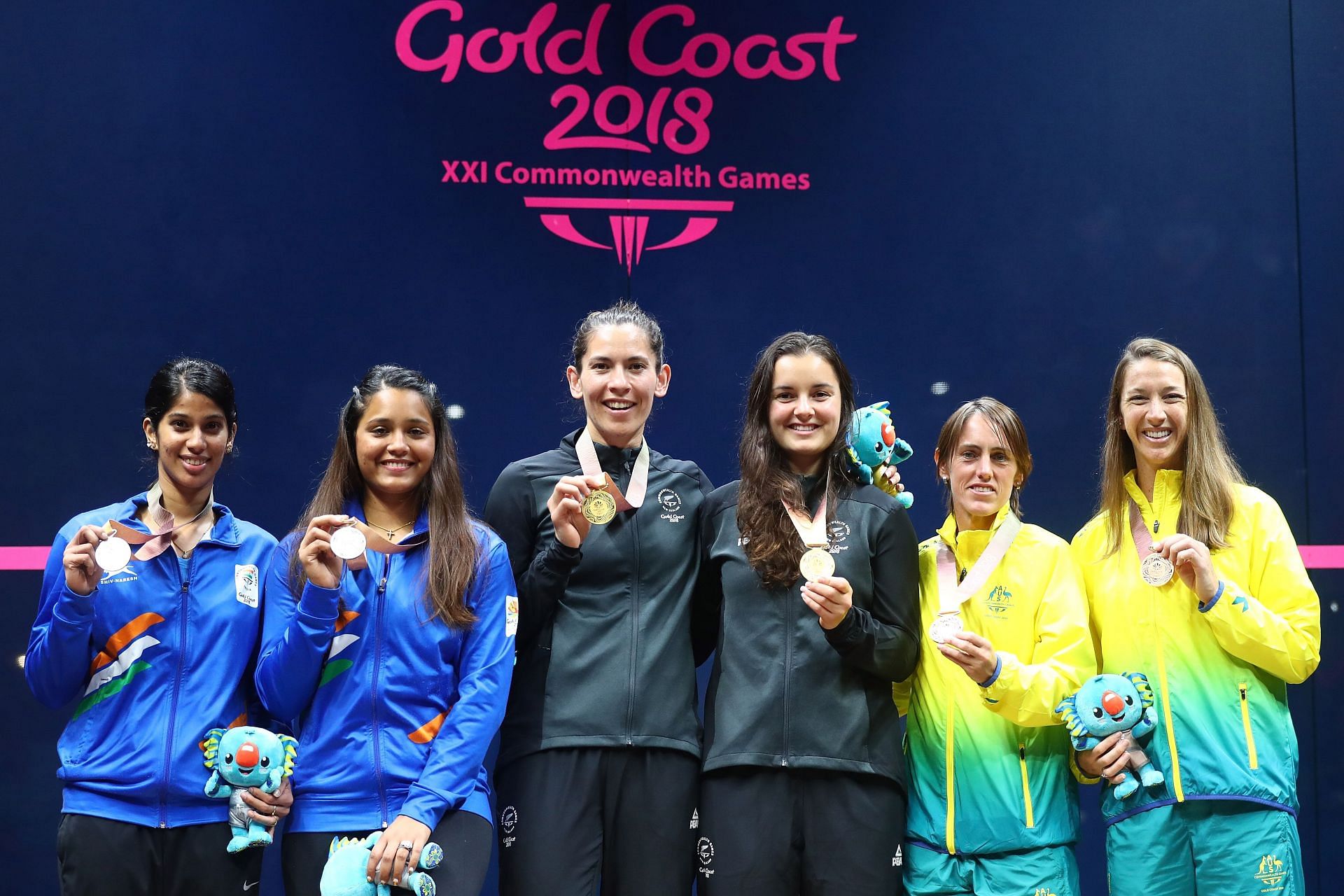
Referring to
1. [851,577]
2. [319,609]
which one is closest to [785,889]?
[851,577]

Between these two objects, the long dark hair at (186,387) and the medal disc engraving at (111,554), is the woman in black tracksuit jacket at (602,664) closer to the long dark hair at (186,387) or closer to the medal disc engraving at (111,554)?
the long dark hair at (186,387)

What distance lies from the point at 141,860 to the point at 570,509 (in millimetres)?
1394

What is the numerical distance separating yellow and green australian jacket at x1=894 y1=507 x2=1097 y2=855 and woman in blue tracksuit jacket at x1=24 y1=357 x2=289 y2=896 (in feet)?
5.65

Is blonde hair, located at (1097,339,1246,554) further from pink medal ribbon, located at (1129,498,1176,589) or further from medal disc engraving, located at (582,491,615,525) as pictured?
medal disc engraving, located at (582,491,615,525)

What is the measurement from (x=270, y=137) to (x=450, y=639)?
262 centimetres

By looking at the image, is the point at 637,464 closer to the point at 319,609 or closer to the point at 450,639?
the point at 450,639

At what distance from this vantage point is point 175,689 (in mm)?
3127

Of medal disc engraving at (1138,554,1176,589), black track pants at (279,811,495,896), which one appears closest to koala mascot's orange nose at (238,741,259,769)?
black track pants at (279,811,495,896)

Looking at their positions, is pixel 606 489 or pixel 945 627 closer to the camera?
pixel 945 627

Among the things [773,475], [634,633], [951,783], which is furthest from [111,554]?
[951,783]

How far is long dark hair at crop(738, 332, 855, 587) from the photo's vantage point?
3199mm

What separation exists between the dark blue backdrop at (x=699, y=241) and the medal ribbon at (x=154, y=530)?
1.45 metres

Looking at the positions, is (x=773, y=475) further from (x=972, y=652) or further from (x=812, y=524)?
(x=972, y=652)

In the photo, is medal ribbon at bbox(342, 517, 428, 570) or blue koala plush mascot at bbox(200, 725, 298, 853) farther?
medal ribbon at bbox(342, 517, 428, 570)
